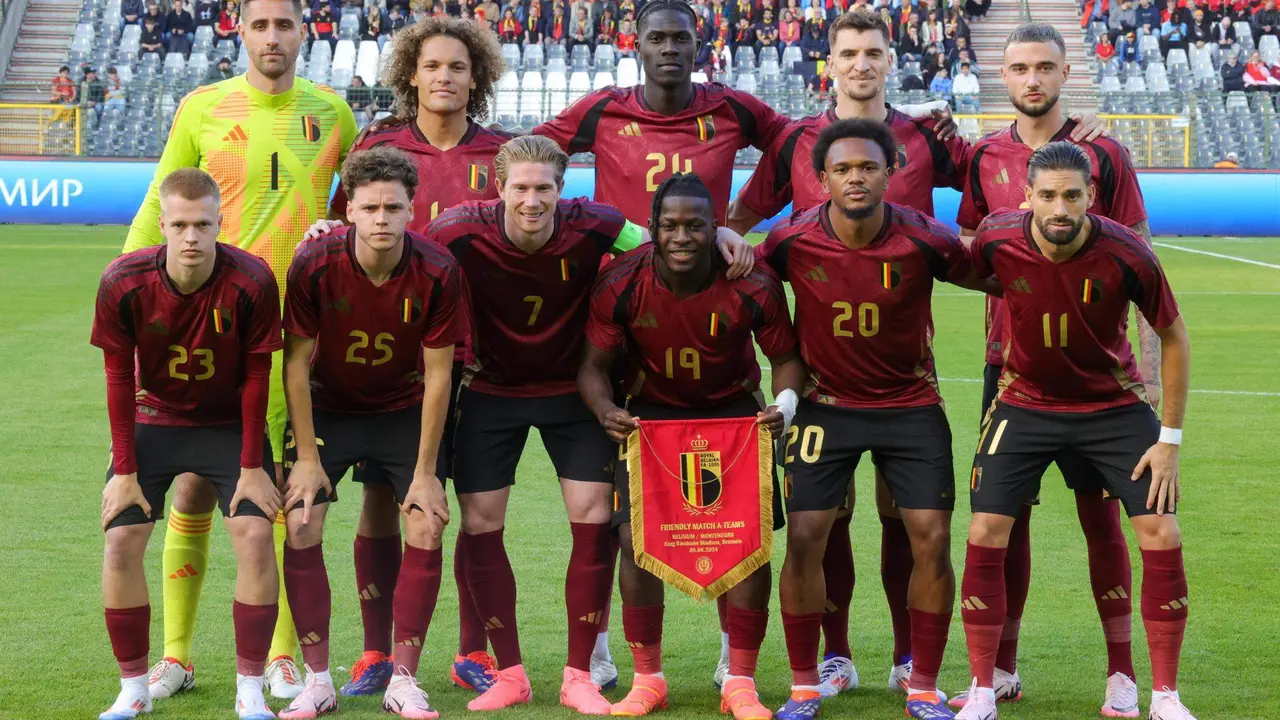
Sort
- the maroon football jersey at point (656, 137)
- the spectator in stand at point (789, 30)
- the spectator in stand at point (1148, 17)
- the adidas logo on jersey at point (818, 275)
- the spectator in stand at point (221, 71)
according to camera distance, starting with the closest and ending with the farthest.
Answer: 1. the adidas logo on jersey at point (818, 275)
2. the maroon football jersey at point (656, 137)
3. the spectator in stand at point (221, 71)
4. the spectator in stand at point (789, 30)
5. the spectator in stand at point (1148, 17)

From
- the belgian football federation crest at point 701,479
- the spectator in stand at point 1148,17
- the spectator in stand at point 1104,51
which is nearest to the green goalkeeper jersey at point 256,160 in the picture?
the belgian football federation crest at point 701,479

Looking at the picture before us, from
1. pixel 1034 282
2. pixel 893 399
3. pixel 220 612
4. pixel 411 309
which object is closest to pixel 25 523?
pixel 220 612

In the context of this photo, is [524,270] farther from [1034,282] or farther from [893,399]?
[1034,282]

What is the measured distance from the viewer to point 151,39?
2727 cm

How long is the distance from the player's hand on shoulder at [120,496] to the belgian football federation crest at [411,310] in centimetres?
97

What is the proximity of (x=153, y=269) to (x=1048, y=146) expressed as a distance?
9.14ft

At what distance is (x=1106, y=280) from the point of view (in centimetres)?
476

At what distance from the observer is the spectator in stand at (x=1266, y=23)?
92.3ft

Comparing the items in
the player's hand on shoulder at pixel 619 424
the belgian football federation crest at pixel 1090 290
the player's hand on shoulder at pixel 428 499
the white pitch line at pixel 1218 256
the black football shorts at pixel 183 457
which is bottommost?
the white pitch line at pixel 1218 256

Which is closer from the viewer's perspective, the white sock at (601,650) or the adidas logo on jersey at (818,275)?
the adidas logo on jersey at (818,275)

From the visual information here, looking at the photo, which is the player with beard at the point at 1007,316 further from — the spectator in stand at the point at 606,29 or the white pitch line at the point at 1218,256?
the spectator in stand at the point at 606,29

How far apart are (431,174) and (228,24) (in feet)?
77.1

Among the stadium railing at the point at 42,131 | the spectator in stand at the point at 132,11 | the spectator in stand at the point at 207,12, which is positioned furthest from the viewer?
the spectator in stand at the point at 132,11

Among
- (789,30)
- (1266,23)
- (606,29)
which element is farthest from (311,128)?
(1266,23)
